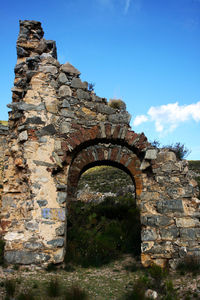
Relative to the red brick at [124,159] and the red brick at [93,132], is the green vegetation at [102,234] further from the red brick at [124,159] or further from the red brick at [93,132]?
the red brick at [93,132]

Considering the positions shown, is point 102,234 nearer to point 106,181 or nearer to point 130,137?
point 130,137

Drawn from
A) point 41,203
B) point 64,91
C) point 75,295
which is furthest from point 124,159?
point 75,295

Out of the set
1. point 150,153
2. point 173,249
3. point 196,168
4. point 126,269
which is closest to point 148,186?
point 150,153

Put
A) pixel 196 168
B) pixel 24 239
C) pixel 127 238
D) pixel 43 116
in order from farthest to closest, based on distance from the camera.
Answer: pixel 196 168, pixel 127 238, pixel 43 116, pixel 24 239

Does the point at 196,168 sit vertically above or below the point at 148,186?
above

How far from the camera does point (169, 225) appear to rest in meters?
5.25

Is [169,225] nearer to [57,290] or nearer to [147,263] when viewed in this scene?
[147,263]

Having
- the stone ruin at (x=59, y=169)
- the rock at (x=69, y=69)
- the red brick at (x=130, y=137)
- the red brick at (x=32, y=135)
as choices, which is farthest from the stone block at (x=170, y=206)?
the rock at (x=69, y=69)

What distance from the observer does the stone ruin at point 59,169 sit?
4891mm

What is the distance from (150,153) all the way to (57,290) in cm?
337

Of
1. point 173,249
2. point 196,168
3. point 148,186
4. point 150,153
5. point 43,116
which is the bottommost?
point 173,249

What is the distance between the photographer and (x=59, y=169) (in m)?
5.39

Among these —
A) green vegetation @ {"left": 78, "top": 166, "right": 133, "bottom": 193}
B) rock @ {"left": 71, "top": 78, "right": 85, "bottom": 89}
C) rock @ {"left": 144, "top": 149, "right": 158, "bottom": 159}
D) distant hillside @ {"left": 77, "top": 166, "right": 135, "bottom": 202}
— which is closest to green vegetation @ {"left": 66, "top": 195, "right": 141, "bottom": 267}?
rock @ {"left": 144, "top": 149, "right": 158, "bottom": 159}

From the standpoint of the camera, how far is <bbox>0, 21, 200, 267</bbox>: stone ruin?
489 centimetres
